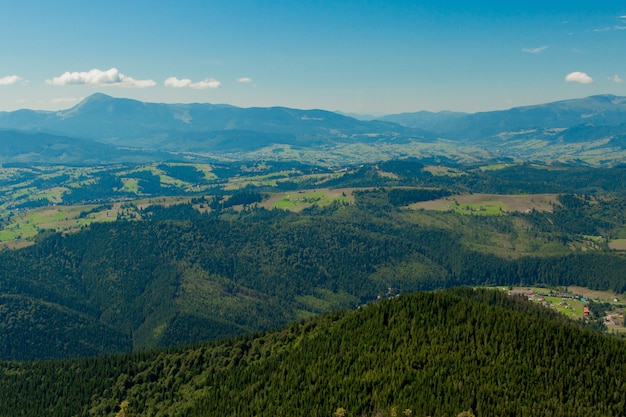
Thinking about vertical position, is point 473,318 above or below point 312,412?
above

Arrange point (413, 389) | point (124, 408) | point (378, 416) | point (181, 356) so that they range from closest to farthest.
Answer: point (378, 416), point (413, 389), point (124, 408), point (181, 356)

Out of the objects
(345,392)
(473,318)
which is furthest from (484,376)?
(345,392)

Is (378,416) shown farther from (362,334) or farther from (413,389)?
(362,334)

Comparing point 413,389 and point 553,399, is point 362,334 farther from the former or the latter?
point 553,399

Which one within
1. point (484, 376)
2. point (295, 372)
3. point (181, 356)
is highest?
point (484, 376)

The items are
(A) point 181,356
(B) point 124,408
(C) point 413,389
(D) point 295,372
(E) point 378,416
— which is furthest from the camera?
(A) point 181,356

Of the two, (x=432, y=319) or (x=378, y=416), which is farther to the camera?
(x=432, y=319)
